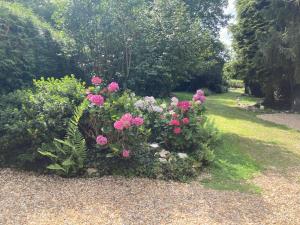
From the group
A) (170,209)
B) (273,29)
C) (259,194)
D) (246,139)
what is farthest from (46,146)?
(273,29)

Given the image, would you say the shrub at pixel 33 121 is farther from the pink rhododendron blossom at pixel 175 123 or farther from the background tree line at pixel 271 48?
the background tree line at pixel 271 48

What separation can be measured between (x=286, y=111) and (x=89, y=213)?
13898mm

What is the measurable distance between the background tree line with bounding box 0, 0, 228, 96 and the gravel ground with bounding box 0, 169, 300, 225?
3157mm

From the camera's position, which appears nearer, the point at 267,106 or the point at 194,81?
the point at 267,106

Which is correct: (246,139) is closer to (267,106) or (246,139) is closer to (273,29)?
(273,29)

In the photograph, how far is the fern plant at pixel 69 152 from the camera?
5.02m

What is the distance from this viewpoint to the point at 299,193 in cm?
505

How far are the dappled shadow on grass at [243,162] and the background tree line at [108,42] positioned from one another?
8.63ft

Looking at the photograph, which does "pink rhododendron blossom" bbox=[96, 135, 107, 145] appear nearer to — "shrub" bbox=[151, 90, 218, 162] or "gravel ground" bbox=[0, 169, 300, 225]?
"gravel ground" bbox=[0, 169, 300, 225]

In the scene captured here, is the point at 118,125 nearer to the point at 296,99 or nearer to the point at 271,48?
the point at 271,48

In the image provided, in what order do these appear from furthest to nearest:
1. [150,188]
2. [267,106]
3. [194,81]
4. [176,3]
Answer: [194,81], [267,106], [176,3], [150,188]

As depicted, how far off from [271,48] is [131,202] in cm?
1168

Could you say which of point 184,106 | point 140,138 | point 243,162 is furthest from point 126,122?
point 243,162

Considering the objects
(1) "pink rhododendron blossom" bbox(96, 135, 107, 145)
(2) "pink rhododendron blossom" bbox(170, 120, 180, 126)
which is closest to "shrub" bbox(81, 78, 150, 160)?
(1) "pink rhododendron blossom" bbox(96, 135, 107, 145)
